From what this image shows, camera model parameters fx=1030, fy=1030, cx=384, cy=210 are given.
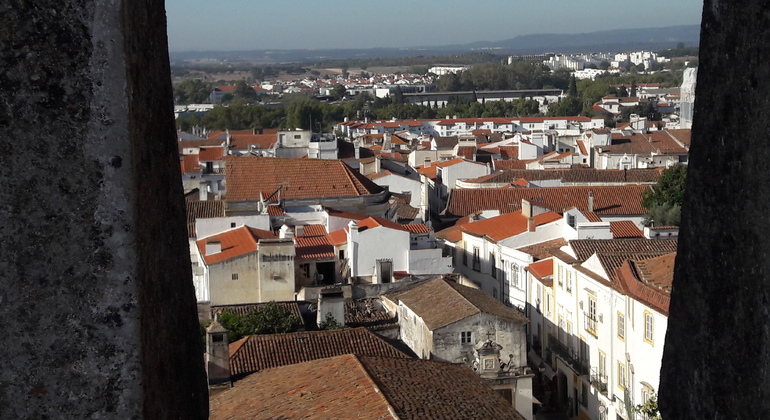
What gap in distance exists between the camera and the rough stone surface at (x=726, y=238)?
2428mm

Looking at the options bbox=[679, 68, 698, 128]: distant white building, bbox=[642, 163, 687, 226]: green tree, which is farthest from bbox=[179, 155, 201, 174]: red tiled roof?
bbox=[679, 68, 698, 128]: distant white building

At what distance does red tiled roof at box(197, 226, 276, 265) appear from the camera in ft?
87.1

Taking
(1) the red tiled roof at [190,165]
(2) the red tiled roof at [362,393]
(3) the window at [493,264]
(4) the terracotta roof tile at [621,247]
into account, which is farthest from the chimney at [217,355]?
(1) the red tiled roof at [190,165]

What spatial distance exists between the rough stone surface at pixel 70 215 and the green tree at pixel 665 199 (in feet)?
120

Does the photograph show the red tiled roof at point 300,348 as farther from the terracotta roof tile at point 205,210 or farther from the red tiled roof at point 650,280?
the terracotta roof tile at point 205,210

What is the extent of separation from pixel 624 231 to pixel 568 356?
7.56 metres

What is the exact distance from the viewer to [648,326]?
66.9ft

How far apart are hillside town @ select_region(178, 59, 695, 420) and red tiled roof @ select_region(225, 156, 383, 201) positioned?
0.06 meters

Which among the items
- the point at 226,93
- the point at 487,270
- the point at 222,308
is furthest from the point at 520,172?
the point at 226,93

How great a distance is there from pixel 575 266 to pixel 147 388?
78.8ft

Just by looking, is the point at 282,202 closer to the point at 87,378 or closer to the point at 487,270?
the point at 487,270

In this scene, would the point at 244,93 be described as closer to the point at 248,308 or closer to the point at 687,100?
the point at 687,100

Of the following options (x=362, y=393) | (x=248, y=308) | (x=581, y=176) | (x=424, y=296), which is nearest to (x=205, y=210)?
(x=248, y=308)

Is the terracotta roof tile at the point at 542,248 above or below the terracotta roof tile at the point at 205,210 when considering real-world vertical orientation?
below
